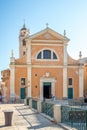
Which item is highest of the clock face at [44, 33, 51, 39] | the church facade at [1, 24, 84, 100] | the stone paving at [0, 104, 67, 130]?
the clock face at [44, 33, 51, 39]

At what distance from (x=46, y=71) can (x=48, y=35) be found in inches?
197

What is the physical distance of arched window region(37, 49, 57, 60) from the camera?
43697 mm

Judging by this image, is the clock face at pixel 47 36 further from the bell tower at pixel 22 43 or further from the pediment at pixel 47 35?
the bell tower at pixel 22 43

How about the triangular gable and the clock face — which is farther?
the clock face

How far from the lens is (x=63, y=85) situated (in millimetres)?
43375

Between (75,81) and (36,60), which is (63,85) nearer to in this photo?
(75,81)

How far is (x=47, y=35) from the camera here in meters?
43.7

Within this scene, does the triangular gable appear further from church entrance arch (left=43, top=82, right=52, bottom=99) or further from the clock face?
church entrance arch (left=43, top=82, right=52, bottom=99)

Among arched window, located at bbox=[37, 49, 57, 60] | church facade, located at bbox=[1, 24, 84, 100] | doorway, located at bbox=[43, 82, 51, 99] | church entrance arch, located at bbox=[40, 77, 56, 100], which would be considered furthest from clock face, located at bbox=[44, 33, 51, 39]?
doorway, located at bbox=[43, 82, 51, 99]

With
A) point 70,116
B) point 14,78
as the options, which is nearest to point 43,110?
point 70,116

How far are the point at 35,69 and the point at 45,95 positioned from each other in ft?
13.4

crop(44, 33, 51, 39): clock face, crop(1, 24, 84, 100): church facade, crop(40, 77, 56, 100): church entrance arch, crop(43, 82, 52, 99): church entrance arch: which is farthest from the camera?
crop(43, 82, 52, 99): church entrance arch

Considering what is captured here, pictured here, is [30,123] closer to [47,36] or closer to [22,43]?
[47,36]

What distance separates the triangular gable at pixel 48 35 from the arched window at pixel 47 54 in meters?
1.85
